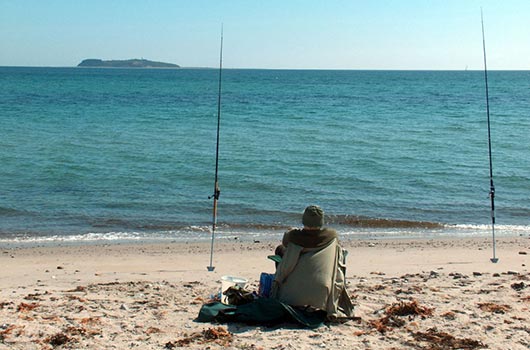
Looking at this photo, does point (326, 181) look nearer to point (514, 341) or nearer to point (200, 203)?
point (200, 203)

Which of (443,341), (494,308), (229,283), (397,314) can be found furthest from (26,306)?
(494,308)

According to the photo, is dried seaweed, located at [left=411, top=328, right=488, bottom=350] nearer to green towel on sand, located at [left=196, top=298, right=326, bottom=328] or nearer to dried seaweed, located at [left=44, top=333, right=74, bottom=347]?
green towel on sand, located at [left=196, top=298, right=326, bottom=328]

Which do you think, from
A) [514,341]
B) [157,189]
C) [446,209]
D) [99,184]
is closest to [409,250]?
[446,209]

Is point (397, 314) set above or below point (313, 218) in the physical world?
below

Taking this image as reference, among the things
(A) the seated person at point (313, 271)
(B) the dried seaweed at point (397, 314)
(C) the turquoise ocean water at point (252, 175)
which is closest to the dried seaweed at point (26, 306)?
(A) the seated person at point (313, 271)

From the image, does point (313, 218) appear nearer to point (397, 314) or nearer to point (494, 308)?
point (397, 314)

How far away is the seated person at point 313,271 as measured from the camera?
→ 244 inches

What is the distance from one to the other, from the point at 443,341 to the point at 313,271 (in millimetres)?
1299

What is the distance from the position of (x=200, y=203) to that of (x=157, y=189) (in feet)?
5.94

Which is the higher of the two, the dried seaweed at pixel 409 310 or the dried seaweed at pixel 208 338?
the dried seaweed at pixel 409 310

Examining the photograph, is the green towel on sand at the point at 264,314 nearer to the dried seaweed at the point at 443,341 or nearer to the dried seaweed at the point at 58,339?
the dried seaweed at the point at 443,341

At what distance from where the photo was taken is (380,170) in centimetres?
1947

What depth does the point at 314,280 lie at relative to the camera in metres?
6.20

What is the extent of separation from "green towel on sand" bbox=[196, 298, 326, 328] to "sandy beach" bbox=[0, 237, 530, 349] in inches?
3.4
